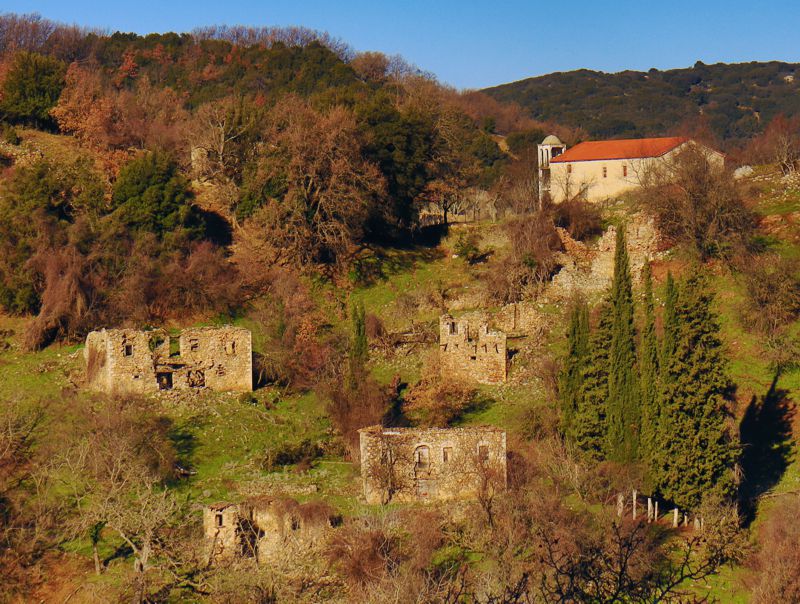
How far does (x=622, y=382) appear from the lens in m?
34.8

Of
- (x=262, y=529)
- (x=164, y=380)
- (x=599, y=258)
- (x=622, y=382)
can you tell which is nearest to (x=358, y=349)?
(x=164, y=380)

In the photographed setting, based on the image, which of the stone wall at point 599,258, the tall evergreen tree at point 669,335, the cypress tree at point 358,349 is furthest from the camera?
the stone wall at point 599,258

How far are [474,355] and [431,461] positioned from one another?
326 inches

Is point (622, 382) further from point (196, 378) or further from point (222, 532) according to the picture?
point (196, 378)

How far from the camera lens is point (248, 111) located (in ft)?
174

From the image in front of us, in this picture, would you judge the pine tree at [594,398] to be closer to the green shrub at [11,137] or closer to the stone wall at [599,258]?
the stone wall at [599,258]

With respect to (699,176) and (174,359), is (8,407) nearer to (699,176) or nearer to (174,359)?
(174,359)

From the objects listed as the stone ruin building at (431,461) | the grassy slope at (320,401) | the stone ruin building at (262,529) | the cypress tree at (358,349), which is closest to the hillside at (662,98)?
the grassy slope at (320,401)

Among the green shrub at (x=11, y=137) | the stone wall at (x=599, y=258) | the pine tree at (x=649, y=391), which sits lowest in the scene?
the pine tree at (x=649, y=391)

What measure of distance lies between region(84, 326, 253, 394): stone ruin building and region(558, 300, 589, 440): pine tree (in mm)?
10066

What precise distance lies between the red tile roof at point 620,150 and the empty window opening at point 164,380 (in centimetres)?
2584

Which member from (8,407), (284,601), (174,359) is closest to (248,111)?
(174,359)

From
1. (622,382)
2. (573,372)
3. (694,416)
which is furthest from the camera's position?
(573,372)

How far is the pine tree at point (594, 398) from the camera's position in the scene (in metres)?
34.2
